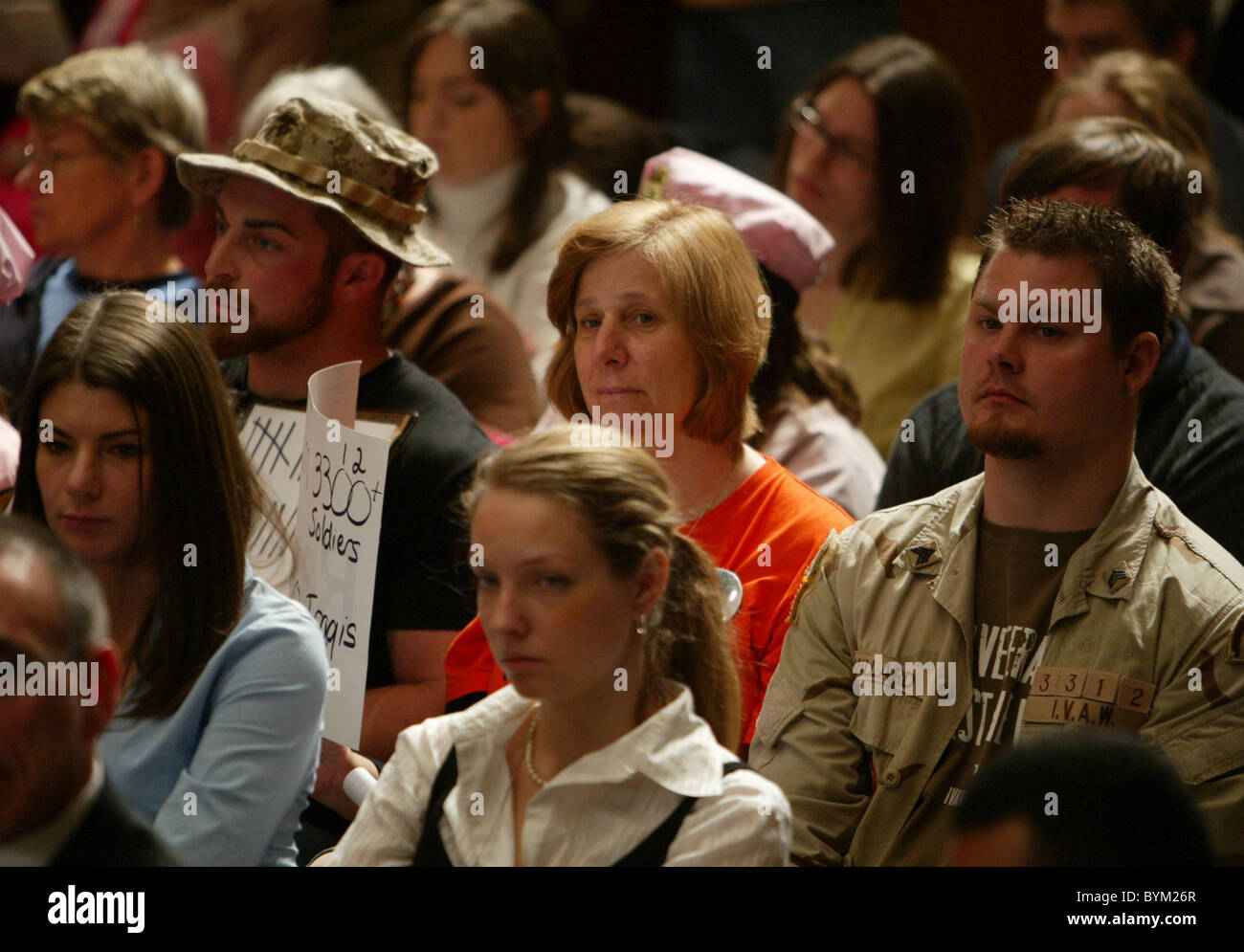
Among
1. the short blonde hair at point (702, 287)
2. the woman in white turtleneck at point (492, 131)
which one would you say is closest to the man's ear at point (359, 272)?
the short blonde hair at point (702, 287)

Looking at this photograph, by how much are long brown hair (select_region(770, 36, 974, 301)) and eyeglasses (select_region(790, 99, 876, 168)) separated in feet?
0.14

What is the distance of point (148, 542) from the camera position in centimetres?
261

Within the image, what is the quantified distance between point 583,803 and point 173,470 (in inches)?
34.4

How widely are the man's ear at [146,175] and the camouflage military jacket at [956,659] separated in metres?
2.27

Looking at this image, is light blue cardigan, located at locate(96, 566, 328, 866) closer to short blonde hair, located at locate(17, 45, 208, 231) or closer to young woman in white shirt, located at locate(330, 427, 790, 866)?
young woman in white shirt, located at locate(330, 427, 790, 866)

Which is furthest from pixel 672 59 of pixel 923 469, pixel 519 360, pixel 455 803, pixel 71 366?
pixel 455 803

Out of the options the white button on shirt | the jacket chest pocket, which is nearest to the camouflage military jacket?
the jacket chest pocket

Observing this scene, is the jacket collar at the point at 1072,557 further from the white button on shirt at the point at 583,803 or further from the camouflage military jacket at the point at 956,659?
the white button on shirt at the point at 583,803

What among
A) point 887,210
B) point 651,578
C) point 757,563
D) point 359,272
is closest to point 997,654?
point 757,563

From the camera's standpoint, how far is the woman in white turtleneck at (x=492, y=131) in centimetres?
494

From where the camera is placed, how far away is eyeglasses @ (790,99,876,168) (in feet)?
15.0
